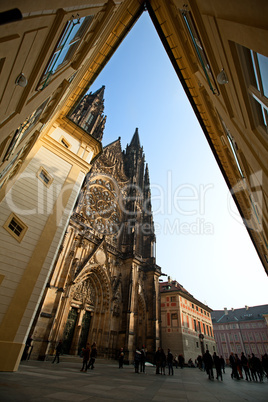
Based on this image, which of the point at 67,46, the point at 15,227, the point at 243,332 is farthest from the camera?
the point at 243,332

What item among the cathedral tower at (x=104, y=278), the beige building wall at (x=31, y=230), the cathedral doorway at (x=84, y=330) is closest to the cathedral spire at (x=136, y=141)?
the cathedral tower at (x=104, y=278)

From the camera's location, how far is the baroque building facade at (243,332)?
47.8 m

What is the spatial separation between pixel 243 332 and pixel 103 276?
180ft

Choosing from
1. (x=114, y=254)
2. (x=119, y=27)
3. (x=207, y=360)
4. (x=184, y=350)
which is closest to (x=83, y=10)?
(x=119, y=27)

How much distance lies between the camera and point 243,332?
5072 cm

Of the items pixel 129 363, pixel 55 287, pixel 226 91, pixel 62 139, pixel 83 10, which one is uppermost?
pixel 62 139

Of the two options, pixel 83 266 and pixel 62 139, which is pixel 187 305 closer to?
pixel 83 266

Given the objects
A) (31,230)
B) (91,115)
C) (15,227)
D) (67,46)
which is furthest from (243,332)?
(67,46)

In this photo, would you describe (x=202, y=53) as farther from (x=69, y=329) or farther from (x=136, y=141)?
(x=136, y=141)

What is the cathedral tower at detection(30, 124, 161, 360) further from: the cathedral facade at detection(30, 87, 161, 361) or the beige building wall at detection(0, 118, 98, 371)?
the beige building wall at detection(0, 118, 98, 371)

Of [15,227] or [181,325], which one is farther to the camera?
[181,325]

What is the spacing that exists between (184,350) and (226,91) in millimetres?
28361

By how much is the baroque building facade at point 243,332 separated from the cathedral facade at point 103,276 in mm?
43340

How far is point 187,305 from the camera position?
28.2 meters
